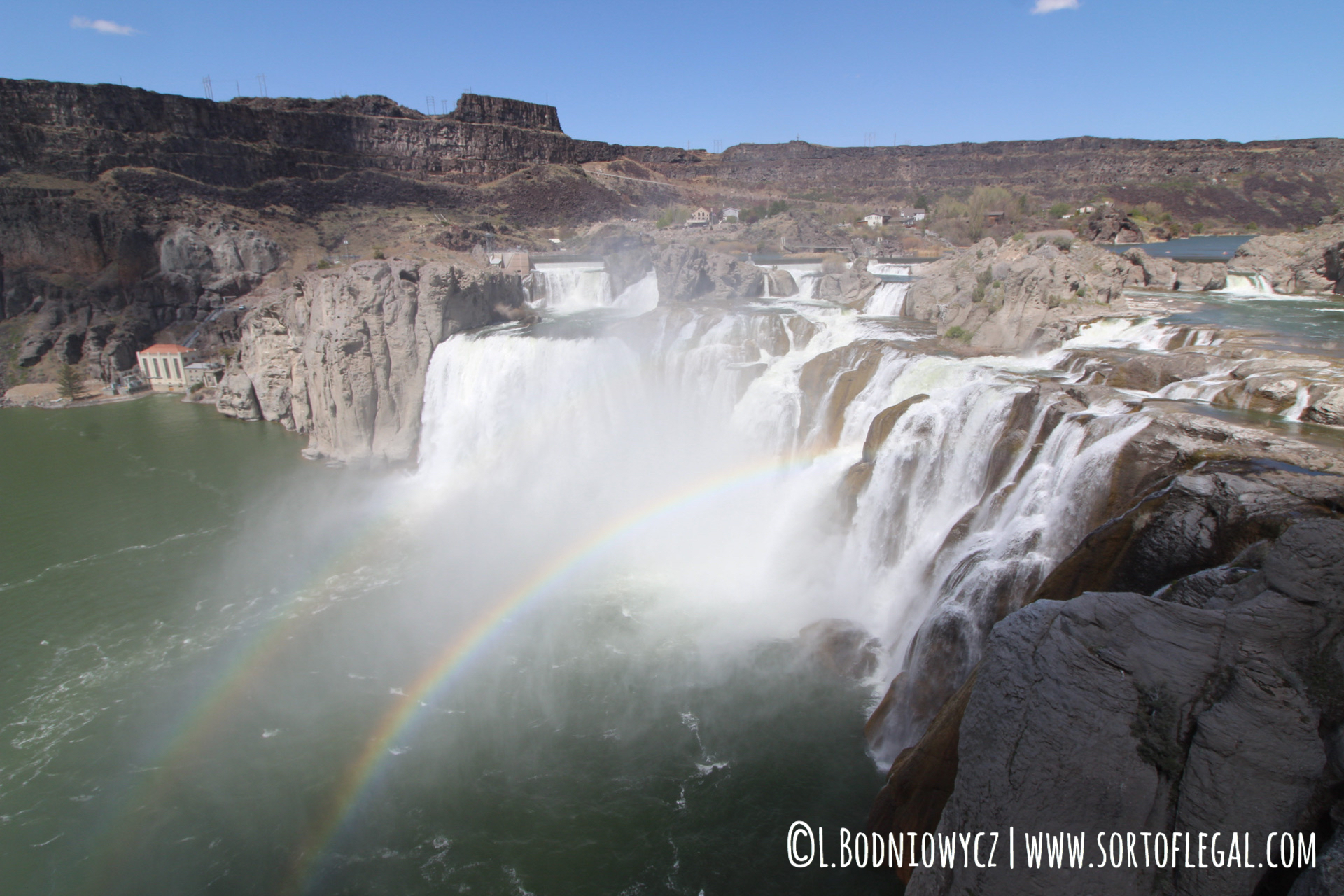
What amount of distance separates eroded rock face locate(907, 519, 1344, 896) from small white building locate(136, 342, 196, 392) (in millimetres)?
40389

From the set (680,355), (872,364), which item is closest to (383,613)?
(680,355)

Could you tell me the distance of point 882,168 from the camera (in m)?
88.3

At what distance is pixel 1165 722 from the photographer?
14.6 ft

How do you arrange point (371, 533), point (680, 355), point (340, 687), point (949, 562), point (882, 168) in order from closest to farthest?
point (949, 562) < point (340, 687) < point (371, 533) < point (680, 355) < point (882, 168)

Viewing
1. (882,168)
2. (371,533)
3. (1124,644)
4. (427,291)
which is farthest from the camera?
(882,168)

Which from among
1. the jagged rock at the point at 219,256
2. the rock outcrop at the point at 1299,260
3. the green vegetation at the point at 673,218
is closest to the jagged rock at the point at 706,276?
the rock outcrop at the point at 1299,260

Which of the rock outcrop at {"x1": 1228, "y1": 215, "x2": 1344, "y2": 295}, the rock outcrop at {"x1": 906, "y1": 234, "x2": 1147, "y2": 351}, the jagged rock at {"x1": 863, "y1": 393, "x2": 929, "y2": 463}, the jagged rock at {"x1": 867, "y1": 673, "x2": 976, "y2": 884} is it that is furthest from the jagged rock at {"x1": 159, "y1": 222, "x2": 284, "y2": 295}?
the rock outcrop at {"x1": 1228, "y1": 215, "x2": 1344, "y2": 295}

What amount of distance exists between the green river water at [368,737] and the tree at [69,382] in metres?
20.6

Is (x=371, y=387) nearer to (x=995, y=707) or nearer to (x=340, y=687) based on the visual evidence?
(x=340, y=687)

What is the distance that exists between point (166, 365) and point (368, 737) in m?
32.8

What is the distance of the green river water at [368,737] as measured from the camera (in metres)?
8.70

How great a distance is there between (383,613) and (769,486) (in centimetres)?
942

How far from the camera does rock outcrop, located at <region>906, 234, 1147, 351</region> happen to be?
656 inches

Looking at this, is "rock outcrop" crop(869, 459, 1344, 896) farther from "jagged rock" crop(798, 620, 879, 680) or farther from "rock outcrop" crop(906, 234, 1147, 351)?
"rock outcrop" crop(906, 234, 1147, 351)
